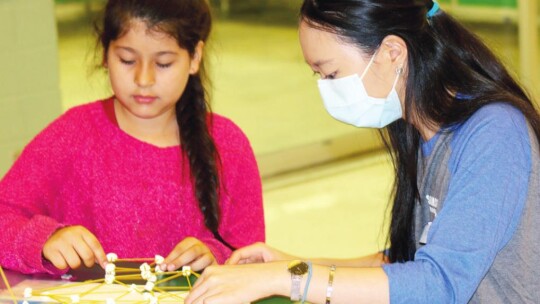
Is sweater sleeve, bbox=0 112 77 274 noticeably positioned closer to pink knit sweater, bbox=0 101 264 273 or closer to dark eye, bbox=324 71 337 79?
pink knit sweater, bbox=0 101 264 273

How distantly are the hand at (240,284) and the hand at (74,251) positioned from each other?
36 centimetres

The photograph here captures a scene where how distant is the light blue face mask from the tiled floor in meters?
1.84

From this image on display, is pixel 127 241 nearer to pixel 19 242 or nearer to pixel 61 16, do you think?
pixel 19 242

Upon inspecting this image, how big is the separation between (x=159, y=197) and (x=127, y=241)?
0.12m

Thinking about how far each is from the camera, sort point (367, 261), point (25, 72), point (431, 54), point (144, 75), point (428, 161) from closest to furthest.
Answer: point (431, 54) → point (428, 161) → point (367, 261) → point (144, 75) → point (25, 72)

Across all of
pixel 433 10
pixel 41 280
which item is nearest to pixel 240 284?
pixel 41 280

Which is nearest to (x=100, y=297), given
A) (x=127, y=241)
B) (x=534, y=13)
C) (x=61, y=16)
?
(x=127, y=241)

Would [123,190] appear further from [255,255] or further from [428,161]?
[428,161]

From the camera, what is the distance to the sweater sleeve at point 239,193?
7.03 ft

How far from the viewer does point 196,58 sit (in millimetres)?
2195

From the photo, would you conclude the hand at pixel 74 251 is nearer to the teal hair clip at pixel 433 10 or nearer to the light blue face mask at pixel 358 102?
the light blue face mask at pixel 358 102

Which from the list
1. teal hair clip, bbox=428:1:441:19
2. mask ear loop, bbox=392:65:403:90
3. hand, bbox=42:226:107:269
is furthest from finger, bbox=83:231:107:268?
teal hair clip, bbox=428:1:441:19

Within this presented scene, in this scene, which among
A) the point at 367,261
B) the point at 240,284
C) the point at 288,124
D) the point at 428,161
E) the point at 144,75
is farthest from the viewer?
the point at 288,124

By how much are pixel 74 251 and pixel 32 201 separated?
0.31 metres
